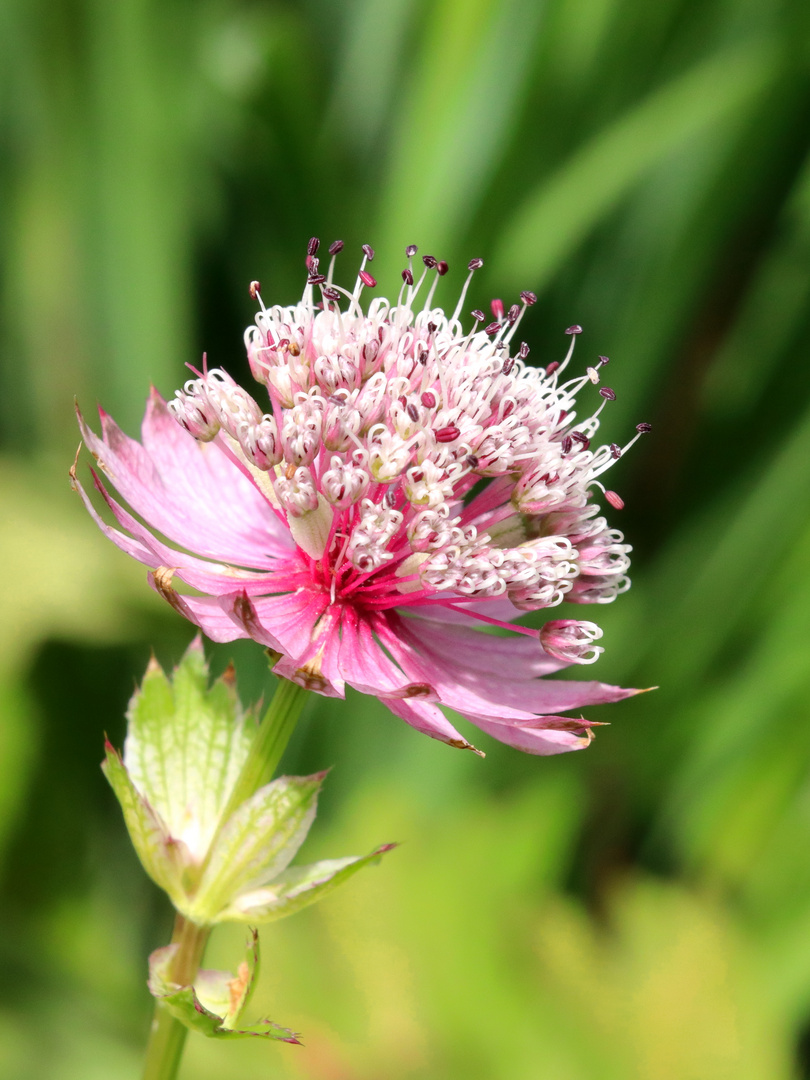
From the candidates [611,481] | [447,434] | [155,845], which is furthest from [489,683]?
[611,481]

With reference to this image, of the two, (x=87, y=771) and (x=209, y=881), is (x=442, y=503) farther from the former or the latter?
(x=87, y=771)

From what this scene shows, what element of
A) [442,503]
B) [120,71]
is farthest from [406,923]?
[120,71]

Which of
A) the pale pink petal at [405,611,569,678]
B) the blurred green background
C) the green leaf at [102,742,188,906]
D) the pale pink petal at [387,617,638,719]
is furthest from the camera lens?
the blurred green background

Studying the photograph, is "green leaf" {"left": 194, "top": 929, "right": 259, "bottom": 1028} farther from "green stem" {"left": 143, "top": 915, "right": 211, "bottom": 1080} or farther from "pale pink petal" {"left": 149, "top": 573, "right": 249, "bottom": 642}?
"pale pink petal" {"left": 149, "top": 573, "right": 249, "bottom": 642}

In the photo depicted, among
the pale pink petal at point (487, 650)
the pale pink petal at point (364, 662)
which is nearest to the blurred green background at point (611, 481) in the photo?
the pale pink petal at point (487, 650)

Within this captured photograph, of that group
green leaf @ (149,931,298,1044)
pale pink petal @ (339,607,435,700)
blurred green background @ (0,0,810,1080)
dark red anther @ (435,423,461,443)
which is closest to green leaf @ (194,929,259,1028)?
green leaf @ (149,931,298,1044)

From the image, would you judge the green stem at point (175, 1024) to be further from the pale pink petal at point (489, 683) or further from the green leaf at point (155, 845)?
the pale pink petal at point (489, 683)
